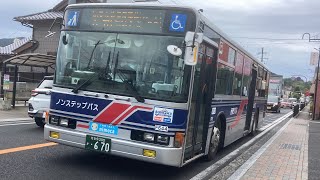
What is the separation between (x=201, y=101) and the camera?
7.79 metres

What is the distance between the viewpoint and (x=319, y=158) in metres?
11.3

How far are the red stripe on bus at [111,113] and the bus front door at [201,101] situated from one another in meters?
1.17

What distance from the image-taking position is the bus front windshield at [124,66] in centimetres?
662

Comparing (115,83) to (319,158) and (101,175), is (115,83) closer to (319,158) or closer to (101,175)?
(101,175)

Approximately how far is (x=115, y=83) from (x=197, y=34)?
5.28ft

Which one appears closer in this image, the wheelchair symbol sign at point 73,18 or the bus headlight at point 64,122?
the bus headlight at point 64,122

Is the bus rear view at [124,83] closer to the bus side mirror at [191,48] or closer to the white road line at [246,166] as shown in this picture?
the bus side mirror at [191,48]

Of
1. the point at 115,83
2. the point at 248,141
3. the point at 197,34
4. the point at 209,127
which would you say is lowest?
the point at 248,141

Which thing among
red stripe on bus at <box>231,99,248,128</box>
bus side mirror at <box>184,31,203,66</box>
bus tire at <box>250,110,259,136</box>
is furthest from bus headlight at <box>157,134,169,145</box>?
bus tire at <box>250,110,259,136</box>

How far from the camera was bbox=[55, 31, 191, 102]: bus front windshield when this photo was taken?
662 centimetres

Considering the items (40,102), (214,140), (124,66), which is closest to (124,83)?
(124,66)

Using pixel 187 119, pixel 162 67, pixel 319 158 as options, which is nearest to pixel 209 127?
pixel 187 119

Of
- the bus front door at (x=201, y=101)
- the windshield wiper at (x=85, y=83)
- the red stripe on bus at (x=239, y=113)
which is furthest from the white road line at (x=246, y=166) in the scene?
the windshield wiper at (x=85, y=83)

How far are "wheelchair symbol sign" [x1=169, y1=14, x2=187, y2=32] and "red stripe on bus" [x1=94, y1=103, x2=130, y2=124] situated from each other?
4.91 feet
